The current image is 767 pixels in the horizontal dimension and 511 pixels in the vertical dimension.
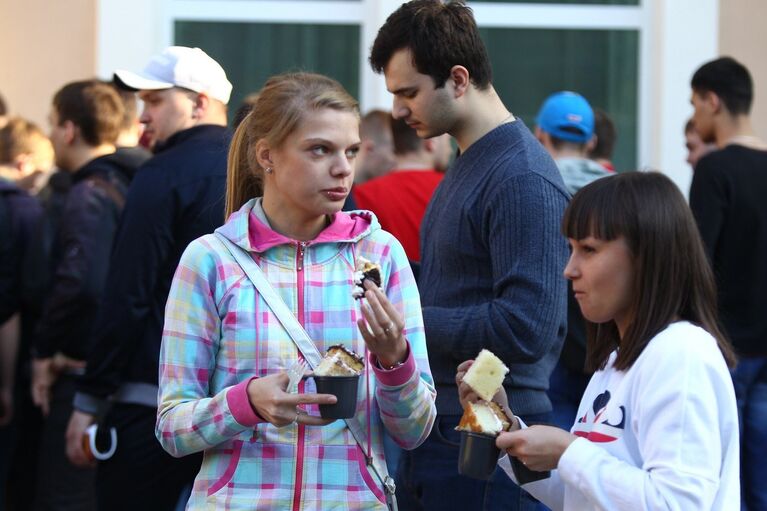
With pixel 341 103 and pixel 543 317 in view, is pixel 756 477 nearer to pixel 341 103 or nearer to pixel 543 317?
pixel 543 317

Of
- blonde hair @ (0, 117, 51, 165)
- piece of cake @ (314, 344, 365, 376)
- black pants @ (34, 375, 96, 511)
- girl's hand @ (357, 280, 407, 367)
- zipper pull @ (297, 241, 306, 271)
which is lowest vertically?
black pants @ (34, 375, 96, 511)

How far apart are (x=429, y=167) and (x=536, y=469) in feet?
10.3

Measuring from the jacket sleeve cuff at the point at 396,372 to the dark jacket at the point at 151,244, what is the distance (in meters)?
1.42

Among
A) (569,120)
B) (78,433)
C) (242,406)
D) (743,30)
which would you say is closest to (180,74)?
(78,433)

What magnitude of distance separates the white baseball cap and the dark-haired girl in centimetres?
197

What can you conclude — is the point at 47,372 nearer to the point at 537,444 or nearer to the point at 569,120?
the point at 569,120

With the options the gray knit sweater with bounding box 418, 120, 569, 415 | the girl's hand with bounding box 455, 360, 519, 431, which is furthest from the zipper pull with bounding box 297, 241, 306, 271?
the gray knit sweater with bounding box 418, 120, 569, 415

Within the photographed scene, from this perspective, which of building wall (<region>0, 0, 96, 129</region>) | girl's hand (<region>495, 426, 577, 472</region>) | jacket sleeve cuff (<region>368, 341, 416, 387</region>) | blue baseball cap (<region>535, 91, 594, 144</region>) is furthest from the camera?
building wall (<region>0, 0, 96, 129</region>)

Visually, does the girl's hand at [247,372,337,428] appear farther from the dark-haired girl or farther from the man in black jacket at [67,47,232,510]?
the man in black jacket at [67,47,232,510]

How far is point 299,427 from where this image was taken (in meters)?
2.55

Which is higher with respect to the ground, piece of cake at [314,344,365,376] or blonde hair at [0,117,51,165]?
blonde hair at [0,117,51,165]

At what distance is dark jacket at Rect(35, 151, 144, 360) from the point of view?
5029mm

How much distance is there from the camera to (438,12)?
3.38 metres

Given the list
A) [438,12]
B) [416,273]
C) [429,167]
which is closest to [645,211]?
[438,12]
